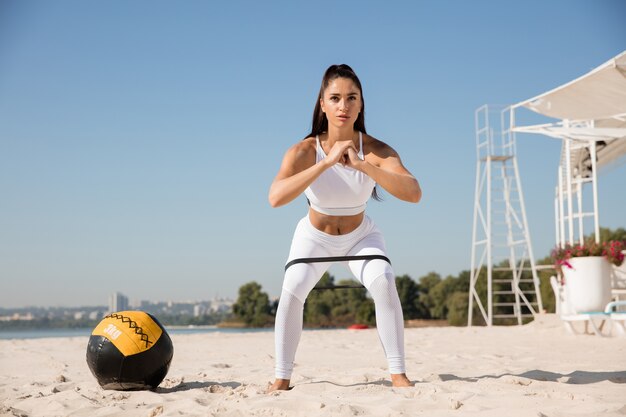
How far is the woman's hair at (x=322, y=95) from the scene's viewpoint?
14.0 feet

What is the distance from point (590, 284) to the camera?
33.0 feet

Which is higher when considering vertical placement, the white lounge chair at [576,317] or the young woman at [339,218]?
the young woman at [339,218]

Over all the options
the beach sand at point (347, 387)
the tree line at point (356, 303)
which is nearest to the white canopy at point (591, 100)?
the beach sand at point (347, 387)

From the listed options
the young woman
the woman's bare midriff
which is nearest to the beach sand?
the young woman

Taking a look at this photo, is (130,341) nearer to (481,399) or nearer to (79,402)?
(79,402)

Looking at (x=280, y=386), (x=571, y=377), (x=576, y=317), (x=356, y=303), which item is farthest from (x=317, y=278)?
(x=356, y=303)

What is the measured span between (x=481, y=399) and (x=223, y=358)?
14.5ft

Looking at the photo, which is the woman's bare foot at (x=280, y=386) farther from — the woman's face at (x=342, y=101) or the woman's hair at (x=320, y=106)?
the woman's face at (x=342, y=101)

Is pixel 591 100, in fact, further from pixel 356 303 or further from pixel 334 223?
pixel 356 303

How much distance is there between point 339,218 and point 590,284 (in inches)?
288

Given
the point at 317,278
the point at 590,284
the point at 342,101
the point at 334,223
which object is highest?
the point at 342,101

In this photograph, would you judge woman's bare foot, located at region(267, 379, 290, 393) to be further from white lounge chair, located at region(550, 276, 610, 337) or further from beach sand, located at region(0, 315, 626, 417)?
white lounge chair, located at region(550, 276, 610, 337)

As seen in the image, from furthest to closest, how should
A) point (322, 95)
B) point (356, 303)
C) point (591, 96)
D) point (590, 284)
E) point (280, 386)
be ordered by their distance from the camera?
point (356, 303) < point (591, 96) < point (590, 284) < point (322, 95) < point (280, 386)

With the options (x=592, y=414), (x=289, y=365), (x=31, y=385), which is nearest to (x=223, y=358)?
(x=31, y=385)
